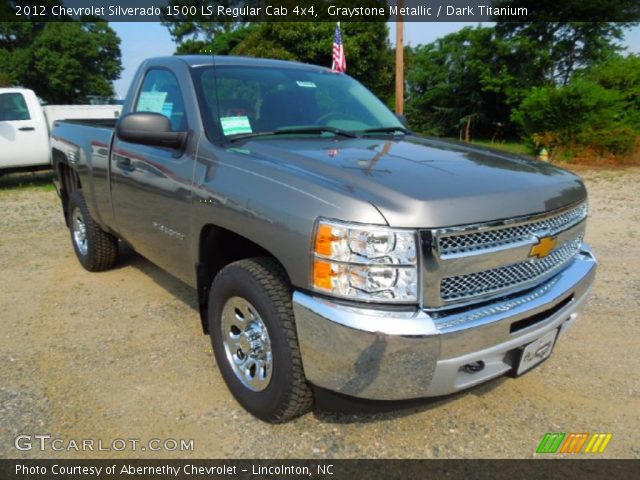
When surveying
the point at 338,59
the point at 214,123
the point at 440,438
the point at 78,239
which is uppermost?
the point at 338,59

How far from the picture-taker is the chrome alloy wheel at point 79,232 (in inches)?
179

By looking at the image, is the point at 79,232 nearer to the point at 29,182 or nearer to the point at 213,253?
the point at 213,253

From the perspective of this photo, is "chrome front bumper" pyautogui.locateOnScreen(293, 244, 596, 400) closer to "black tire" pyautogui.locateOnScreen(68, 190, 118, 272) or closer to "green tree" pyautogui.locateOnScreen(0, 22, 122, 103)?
"black tire" pyautogui.locateOnScreen(68, 190, 118, 272)

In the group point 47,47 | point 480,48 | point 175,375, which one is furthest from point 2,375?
point 47,47

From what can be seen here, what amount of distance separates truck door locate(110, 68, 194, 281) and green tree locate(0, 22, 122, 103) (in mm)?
38933

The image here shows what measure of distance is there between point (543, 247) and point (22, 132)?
390 inches

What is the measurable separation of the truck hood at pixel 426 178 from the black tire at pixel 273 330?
485 millimetres

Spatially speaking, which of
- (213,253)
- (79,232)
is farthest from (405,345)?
(79,232)

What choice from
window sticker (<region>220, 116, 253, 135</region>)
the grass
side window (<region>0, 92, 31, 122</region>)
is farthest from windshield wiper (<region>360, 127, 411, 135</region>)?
side window (<region>0, 92, 31, 122</region>)

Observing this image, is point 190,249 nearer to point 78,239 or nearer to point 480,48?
point 78,239

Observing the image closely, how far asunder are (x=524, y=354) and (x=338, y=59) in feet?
37.4

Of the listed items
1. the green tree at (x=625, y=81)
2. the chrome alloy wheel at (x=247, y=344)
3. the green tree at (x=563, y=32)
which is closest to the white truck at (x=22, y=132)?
the chrome alloy wheel at (x=247, y=344)

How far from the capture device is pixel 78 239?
4.80m

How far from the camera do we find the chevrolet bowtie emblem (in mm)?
2125
